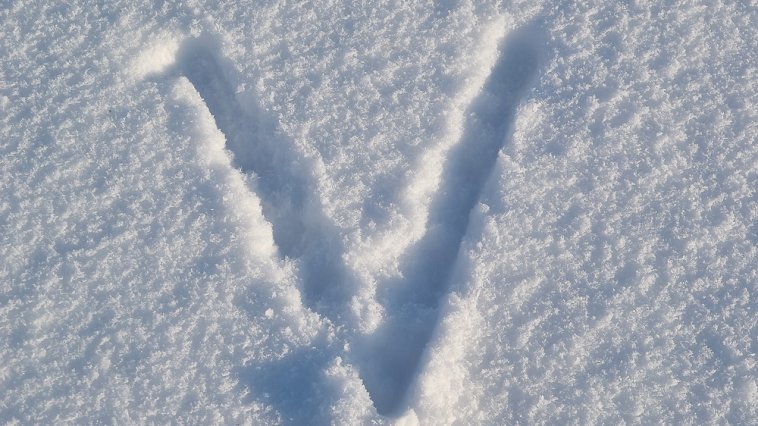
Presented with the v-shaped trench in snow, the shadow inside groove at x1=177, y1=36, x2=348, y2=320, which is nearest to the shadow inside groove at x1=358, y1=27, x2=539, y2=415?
the v-shaped trench in snow

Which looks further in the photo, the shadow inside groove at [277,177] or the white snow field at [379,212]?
the shadow inside groove at [277,177]

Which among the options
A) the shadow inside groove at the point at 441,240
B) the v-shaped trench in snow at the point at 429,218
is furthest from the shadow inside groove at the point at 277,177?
the shadow inside groove at the point at 441,240

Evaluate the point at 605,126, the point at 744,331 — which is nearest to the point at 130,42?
the point at 605,126

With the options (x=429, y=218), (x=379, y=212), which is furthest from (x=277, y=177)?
(x=429, y=218)

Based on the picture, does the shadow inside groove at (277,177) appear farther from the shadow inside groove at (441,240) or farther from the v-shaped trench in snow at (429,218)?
the shadow inside groove at (441,240)

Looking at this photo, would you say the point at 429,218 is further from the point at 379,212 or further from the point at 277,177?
the point at 277,177

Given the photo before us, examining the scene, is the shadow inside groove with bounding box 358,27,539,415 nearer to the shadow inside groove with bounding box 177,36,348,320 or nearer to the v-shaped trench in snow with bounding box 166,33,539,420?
the v-shaped trench in snow with bounding box 166,33,539,420

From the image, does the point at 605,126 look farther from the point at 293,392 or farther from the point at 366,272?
the point at 293,392
